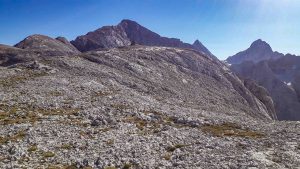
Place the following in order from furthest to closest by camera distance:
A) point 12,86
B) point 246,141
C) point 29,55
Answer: point 29,55 < point 12,86 < point 246,141

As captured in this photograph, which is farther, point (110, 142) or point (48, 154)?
point (110, 142)

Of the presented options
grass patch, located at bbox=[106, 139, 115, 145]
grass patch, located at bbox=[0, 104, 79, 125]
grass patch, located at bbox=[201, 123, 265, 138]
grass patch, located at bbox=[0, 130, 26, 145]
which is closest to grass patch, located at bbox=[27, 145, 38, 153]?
grass patch, located at bbox=[0, 130, 26, 145]

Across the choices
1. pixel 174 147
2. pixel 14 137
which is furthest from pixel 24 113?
pixel 174 147

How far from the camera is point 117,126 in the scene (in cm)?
4697

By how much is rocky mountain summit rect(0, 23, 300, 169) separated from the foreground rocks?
0.10 meters

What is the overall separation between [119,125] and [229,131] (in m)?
15.0

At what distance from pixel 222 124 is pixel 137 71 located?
1846 inches

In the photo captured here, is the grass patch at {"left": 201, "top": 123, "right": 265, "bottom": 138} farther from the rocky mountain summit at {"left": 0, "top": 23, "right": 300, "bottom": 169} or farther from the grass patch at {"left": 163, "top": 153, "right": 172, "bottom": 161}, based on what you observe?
the grass patch at {"left": 163, "top": 153, "right": 172, "bottom": 161}

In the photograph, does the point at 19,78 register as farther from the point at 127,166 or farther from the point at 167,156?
the point at 127,166

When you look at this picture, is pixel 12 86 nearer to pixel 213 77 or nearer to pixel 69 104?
pixel 69 104

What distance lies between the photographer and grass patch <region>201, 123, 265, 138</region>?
46.8 meters

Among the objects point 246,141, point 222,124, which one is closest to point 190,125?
point 222,124

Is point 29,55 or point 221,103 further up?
point 29,55

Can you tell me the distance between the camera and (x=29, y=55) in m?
149
